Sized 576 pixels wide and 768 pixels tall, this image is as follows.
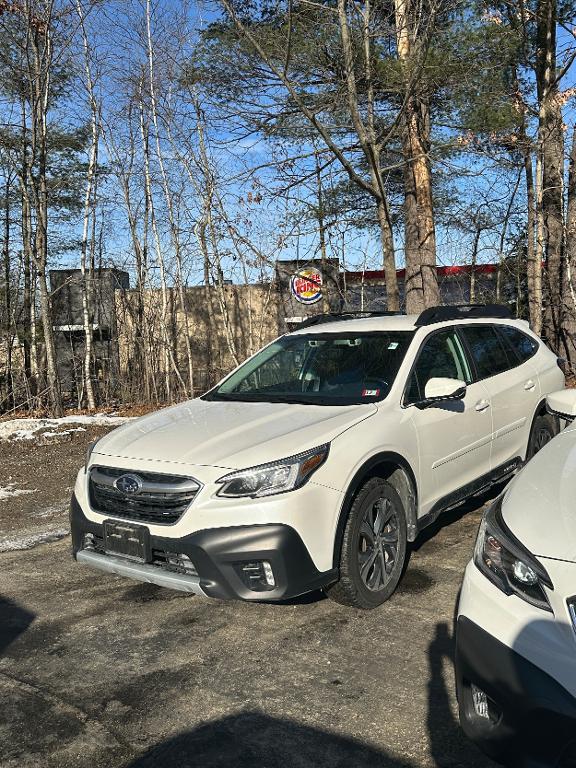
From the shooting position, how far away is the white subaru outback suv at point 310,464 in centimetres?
339

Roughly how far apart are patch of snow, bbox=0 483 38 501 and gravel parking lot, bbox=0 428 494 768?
2208mm

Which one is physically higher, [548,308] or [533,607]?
[548,308]

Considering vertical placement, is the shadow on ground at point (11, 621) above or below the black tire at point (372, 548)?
below

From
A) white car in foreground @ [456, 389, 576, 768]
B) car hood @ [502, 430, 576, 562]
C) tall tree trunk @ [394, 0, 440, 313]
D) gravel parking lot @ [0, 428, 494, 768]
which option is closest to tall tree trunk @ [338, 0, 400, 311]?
tall tree trunk @ [394, 0, 440, 313]

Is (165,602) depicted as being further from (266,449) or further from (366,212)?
(366,212)

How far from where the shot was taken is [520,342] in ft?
19.8

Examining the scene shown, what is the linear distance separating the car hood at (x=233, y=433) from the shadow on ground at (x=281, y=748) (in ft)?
4.02

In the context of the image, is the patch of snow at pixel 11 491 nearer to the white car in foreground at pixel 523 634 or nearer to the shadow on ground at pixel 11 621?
the shadow on ground at pixel 11 621

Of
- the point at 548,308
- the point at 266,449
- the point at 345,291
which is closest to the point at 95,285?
the point at 345,291

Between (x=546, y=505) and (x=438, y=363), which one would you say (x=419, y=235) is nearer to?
(x=438, y=363)

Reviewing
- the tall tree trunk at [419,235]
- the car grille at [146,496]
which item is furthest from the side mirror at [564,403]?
the tall tree trunk at [419,235]

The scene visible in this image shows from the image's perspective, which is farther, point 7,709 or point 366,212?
point 366,212

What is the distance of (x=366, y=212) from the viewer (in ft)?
46.1

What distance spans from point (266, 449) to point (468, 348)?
7.71 ft
